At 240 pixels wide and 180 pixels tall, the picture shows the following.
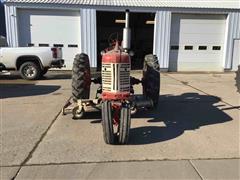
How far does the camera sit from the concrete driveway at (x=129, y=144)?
438 cm

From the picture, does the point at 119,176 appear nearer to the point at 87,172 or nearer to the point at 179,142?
the point at 87,172

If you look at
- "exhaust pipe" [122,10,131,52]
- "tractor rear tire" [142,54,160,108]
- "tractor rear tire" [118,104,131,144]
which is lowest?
"tractor rear tire" [118,104,131,144]

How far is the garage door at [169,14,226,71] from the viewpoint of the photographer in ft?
58.6

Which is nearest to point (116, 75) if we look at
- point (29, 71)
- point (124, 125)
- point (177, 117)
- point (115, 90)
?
point (115, 90)

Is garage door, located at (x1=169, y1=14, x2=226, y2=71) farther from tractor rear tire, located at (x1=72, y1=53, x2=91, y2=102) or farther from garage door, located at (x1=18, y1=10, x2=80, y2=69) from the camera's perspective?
tractor rear tire, located at (x1=72, y1=53, x2=91, y2=102)

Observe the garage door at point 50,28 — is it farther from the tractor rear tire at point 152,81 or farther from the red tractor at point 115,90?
the tractor rear tire at point 152,81

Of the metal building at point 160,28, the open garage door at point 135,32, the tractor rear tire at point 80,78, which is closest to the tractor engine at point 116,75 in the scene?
the tractor rear tire at point 80,78

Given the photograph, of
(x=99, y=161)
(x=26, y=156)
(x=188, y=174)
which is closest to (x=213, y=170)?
(x=188, y=174)

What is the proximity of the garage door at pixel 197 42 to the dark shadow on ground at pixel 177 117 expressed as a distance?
8.55 meters

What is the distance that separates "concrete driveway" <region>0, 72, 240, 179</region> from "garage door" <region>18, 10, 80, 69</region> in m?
8.70

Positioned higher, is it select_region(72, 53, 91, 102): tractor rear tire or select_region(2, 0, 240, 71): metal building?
select_region(2, 0, 240, 71): metal building

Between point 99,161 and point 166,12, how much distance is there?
13978 mm

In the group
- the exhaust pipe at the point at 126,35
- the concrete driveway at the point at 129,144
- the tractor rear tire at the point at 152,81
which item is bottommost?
the concrete driveway at the point at 129,144

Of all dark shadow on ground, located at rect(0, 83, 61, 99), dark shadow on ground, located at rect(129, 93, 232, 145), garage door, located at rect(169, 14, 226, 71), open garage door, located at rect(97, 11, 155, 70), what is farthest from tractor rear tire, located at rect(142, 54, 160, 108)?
open garage door, located at rect(97, 11, 155, 70)
